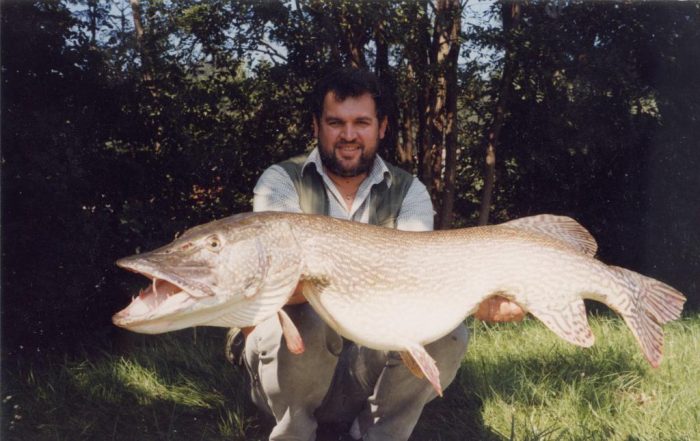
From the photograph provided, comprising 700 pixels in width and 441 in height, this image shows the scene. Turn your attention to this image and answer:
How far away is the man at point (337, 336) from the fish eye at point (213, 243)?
0.37 metres

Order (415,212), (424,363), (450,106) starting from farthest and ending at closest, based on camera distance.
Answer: (450,106)
(415,212)
(424,363)

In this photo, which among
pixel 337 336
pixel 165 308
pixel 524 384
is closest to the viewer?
pixel 165 308

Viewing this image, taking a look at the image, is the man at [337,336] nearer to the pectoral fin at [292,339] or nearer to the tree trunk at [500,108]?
the pectoral fin at [292,339]

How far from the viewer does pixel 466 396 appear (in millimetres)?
3336

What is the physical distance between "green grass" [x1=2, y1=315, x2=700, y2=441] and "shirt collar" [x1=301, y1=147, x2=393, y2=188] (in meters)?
1.23

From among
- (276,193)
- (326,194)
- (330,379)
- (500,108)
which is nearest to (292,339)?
(330,379)

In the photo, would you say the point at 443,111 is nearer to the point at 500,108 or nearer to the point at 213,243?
the point at 500,108

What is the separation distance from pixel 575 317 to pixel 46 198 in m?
3.52

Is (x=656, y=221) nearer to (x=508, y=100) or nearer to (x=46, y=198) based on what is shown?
(x=508, y=100)

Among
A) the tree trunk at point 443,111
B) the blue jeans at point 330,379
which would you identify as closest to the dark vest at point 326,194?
the blue jeans at point 330,379

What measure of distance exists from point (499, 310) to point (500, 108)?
4461 millimetres

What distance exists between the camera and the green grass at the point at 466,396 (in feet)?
9.81

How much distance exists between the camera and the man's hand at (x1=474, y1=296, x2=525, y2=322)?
241 centimetres

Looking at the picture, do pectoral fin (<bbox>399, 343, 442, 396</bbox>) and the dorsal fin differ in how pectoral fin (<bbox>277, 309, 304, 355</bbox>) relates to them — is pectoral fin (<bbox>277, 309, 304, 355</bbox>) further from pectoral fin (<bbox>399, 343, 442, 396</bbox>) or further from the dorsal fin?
the dorsal fin
